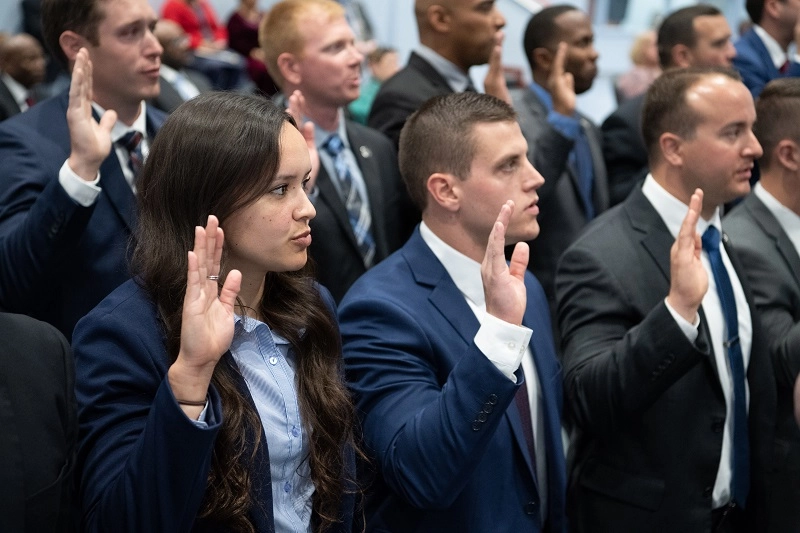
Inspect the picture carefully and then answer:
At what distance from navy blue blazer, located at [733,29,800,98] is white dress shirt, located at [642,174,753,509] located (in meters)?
2.16

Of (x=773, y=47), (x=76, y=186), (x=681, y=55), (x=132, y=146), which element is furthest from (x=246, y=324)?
(x=773, y=47)

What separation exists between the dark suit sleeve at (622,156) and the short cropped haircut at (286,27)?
1426 mm

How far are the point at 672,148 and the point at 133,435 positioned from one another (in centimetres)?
205

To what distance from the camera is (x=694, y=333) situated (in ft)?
9.23

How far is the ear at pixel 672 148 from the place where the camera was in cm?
336

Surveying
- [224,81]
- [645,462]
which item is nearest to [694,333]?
[645,462]

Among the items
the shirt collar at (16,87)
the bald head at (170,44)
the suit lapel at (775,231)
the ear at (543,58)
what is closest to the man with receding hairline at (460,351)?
the suit lapel at (775,231)

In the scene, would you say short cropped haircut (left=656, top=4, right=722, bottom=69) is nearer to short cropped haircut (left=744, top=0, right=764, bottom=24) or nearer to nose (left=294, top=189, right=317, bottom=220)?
short cropped haircut (left=744, top=0, right=764, bottom=24)

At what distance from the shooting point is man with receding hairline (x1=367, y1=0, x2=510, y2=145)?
4.27 meters

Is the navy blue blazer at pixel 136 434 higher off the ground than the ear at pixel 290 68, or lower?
higher

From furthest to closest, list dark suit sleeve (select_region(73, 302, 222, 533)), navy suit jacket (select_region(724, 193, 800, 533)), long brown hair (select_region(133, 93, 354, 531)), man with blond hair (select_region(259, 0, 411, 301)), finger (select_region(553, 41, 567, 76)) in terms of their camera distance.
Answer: finger (select_region(553, 41, 567, 76)) < man with blond hair (select_region(259, 0, 411, 301)) < navy suit jacket (select_region(724, 193, 800, 533)) < long brown hair (select_region(133, 93, 354, 531)) < dark suit sleeve (select_region(73, 302, 222, 533))

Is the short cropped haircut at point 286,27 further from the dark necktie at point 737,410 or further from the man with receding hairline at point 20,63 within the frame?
the man with receding hairline at point 20,63

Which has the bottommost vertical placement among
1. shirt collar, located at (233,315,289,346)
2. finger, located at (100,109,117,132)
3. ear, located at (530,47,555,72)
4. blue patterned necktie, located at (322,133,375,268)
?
ear, located at (530,47,555,72)

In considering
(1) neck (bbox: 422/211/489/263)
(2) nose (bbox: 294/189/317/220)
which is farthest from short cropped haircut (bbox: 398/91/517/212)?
(2) nose (bbox: 294/189/317/220)
